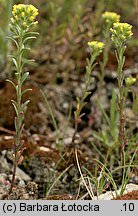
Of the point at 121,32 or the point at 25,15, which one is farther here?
the point at 121,32

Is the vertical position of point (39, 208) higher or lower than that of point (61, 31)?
lower

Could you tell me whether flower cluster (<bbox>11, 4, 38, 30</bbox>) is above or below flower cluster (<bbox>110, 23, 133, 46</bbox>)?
above

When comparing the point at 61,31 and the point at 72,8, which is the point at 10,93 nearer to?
the point at 61,31

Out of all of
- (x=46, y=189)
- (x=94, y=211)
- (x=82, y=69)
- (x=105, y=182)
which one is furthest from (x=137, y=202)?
(x=82, y=69)

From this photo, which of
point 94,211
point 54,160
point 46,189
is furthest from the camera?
point 54,160

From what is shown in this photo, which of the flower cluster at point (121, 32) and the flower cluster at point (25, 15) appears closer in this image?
the flower cluster at point (25, 15)

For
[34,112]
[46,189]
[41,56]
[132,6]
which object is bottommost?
[46,189]

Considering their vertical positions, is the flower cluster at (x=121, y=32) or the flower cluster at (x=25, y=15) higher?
the flower cluster at (x=25, y=15)

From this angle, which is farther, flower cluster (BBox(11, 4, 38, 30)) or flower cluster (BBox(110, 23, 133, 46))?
flower cluster (BBox(110, 23, 133, 46))
